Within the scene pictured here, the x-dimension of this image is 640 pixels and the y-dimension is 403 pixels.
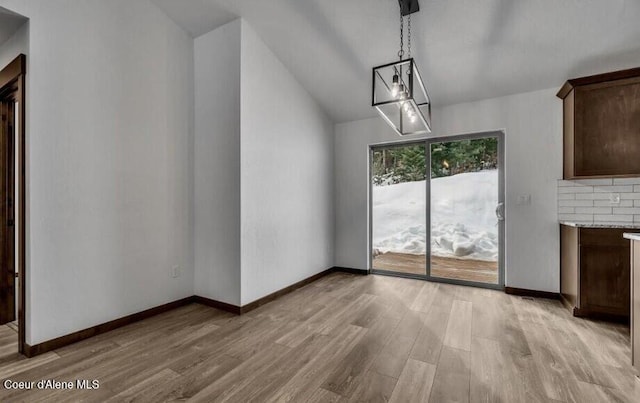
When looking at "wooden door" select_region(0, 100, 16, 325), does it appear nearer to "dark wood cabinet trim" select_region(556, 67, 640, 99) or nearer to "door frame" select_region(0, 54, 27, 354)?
"door frame" select_region(0, 54, 27, 354)

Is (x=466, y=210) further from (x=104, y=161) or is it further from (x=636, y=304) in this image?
(x=104, y=161)

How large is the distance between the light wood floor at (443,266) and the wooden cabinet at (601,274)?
3.33ft

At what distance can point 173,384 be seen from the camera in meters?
1.84

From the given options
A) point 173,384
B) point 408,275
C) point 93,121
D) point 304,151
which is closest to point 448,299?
point 408,275

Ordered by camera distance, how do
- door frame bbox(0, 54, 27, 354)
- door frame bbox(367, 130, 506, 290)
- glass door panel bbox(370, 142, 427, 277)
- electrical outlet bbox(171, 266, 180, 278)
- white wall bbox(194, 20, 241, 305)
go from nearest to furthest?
door frame bbox(0, 54, 27, 354), white wall bbox(194, 20, 241, 305), electrical outlet bbox(171, 266, 180, 278), door frame bbox(367, 130, 506, 290), glass door panel bbox(370, 142, 427, 277)

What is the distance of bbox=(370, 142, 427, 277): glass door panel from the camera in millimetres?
4316

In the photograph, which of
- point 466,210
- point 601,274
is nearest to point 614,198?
point 601,274

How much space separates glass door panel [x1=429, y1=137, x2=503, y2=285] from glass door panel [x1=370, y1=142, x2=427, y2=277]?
172 millimetres

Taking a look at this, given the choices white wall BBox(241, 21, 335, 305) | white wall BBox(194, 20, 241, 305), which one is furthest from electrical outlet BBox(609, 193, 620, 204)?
white wall BBox(194, 20, 241, 305)

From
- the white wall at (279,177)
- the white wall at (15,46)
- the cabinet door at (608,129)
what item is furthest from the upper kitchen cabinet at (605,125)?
the white wall at (15,46)

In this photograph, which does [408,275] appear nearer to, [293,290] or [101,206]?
[293,290]

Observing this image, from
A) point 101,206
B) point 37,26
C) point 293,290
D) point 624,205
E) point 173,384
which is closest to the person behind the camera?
point 173,384

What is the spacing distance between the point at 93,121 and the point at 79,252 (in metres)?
1.15

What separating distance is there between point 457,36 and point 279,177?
2.45 m
